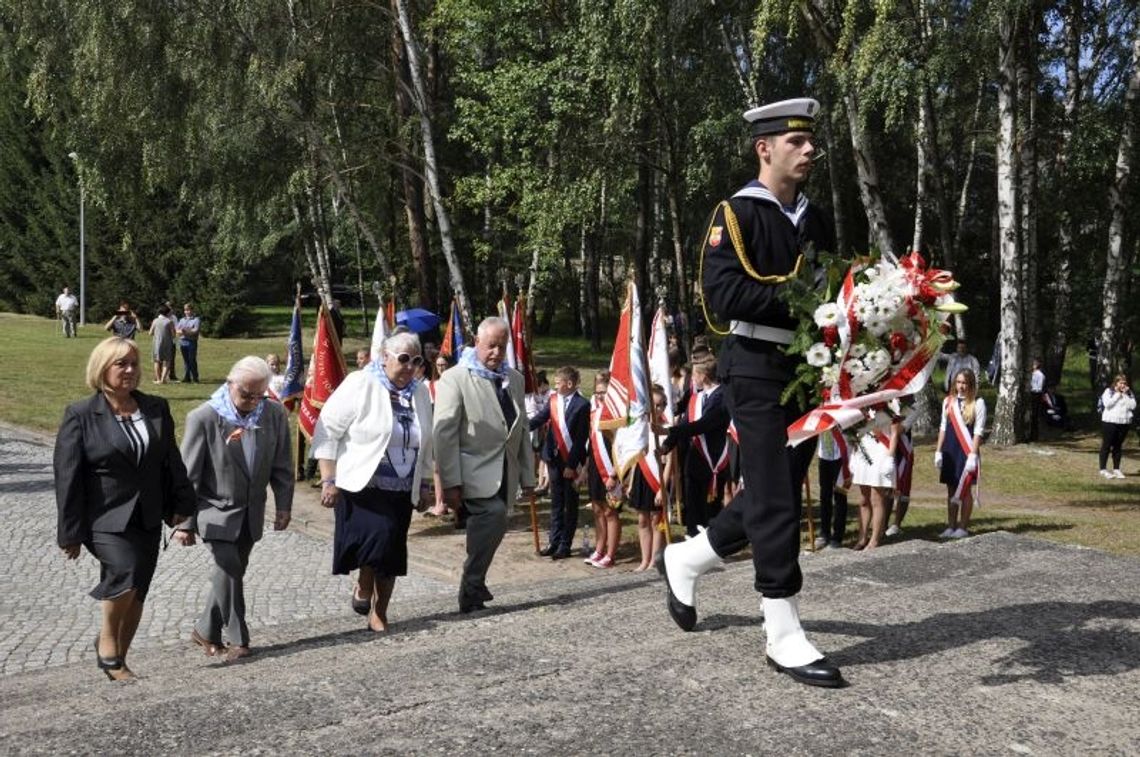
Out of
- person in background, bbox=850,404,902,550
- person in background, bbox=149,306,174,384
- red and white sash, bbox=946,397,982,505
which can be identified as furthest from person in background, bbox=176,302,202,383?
person in background, bbox=850,404,902,550

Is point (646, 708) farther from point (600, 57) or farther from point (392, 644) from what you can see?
point (600, 57)

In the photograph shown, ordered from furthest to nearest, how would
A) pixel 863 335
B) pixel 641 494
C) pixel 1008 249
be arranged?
1. pixel 1008 249
2. pixel 641 494
3. pixel 863 335

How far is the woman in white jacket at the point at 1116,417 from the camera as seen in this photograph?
18375mm

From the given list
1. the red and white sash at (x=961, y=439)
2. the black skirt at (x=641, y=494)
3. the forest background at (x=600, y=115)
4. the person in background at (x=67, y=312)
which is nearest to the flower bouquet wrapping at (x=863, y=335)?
the black skirt at (x=641, y=494)

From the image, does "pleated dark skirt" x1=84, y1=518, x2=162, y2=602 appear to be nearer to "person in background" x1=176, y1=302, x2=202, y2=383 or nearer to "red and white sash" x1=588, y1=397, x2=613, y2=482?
"red and white sash" x1=588, y1=397, x2=613, y2=482

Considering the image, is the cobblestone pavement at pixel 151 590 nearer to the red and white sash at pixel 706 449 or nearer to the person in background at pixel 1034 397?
the red and white sash at pixel 706 449

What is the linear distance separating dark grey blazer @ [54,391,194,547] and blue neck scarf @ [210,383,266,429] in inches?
28.5

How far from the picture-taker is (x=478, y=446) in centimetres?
774

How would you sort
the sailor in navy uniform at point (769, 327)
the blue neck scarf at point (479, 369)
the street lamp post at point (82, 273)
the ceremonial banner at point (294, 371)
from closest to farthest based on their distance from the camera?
the sailor in navy uniform at point (769, 327) < the blue neck scarf at point (479, 369) < the ceremonial banner at point (294, 371) < the street lamp post at point (82, 273)

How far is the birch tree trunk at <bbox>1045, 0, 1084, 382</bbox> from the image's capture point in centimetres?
2523

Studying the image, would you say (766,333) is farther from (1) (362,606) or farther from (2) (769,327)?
(1) (362,606)

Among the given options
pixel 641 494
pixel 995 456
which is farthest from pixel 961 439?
pixel 995 456

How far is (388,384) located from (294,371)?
9.60 m

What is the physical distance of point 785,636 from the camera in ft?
16.5
